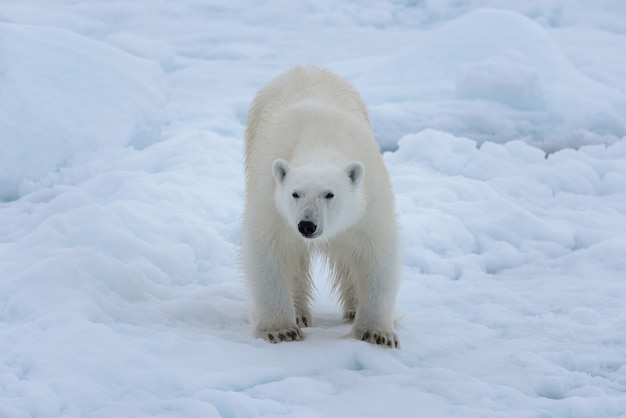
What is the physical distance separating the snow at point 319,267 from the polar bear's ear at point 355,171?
28.0 inches

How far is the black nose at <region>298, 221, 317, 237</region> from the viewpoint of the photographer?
3484 millimetres

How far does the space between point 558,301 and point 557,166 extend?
9.65ft

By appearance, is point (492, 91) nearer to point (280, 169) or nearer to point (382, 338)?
point (382, 338)

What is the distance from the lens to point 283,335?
12.9 feet

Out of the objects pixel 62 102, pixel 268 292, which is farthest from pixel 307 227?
pixel 62 102

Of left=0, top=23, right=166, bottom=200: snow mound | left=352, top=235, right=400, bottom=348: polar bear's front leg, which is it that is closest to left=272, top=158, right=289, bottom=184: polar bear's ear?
left=352, top=235, right=400, bottom=348: polar bear's front leg

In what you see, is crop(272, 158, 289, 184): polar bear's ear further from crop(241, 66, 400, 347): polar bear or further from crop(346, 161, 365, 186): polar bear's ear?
crop(346, 161, 365, 186): polar bear's ear

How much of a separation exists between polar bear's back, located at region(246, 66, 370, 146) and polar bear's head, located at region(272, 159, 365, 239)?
729 millimetres

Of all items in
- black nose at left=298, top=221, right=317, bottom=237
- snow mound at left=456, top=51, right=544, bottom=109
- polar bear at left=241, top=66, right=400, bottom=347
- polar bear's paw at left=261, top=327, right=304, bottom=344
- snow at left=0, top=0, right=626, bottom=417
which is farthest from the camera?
snow mound at left=456, top=51, right=544, bottom=109

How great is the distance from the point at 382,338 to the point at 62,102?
4.50 m

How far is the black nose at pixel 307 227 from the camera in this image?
348 centimetres

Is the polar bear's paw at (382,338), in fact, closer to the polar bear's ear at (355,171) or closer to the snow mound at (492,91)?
the polar bear's ear at (355,171)

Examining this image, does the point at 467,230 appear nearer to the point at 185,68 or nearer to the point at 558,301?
the point at 558,301

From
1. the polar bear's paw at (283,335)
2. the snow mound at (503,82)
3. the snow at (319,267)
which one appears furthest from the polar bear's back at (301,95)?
the snow mound at (503,82)
